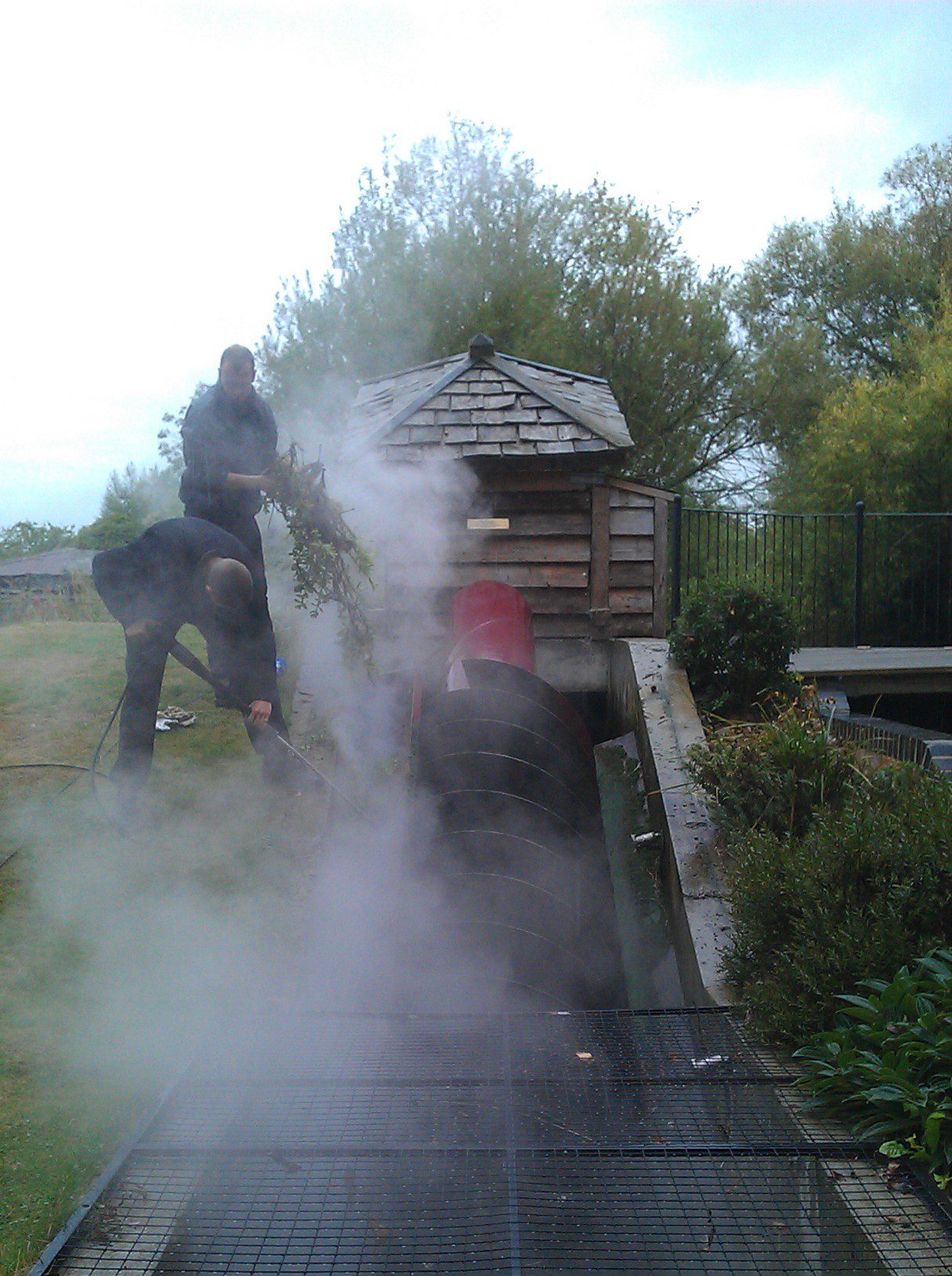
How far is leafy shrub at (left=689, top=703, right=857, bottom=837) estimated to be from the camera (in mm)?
4844

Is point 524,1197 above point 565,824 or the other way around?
the other way around

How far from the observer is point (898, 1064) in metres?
2.90

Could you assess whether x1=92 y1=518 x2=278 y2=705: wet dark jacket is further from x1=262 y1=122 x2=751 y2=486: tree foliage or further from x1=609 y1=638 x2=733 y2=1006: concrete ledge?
x1=262 y1=122 x2=751 y2=486: tree foliage

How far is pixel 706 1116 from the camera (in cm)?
312

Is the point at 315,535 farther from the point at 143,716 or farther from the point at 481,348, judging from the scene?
the point at 481,348

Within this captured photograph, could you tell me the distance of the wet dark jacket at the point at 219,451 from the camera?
441 cm

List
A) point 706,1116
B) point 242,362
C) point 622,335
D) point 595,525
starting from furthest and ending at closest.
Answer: point 622,335 → point 595,525 → point 242,362 → point 706,1116

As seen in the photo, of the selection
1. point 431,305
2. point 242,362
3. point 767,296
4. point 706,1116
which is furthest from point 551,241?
point 706,1116

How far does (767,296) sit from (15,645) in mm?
23372

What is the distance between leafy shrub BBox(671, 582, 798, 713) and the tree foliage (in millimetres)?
13719

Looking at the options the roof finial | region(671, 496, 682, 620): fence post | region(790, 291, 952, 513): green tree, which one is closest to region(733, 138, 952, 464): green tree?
region(790, 291, 952, 513): green tree

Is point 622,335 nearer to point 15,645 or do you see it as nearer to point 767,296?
point 767,296

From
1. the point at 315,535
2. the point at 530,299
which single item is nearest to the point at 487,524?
the point at 315,535

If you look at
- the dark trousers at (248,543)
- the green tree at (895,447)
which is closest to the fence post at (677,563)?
the green tree at (895,447)
